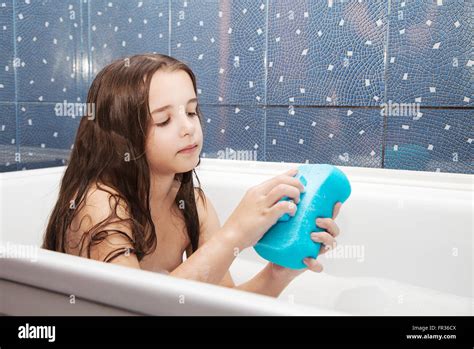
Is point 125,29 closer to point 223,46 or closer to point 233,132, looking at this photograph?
point 223,46

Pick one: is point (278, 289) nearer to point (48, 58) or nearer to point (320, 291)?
point (320, 291)

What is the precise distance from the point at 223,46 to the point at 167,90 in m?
1.14

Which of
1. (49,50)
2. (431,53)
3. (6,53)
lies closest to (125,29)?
(49,50)

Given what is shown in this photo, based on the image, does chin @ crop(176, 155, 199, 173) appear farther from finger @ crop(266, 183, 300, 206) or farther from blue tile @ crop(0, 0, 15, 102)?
blue tile @ crop(0, 0, 15, 102)

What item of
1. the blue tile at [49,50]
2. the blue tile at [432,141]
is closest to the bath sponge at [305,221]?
the blue tile at [432,141]

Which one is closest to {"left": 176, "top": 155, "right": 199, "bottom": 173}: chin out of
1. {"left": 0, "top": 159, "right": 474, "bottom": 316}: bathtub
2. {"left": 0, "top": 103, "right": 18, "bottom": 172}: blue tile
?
{"left": 0, "top": 159, "right": 474, "bottom": 316}: bathtub

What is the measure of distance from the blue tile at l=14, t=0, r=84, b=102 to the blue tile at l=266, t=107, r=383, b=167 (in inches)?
43.2

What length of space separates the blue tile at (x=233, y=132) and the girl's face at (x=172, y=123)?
1.00 meters

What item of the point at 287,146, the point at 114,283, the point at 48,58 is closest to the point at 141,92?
the point at 114,283

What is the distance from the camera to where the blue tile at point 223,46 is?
76.5 inches

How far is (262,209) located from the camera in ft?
2.75

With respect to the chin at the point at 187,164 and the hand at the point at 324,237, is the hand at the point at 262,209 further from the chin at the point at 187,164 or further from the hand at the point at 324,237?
the chin at the point at 187,164

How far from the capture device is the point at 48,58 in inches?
89.6
